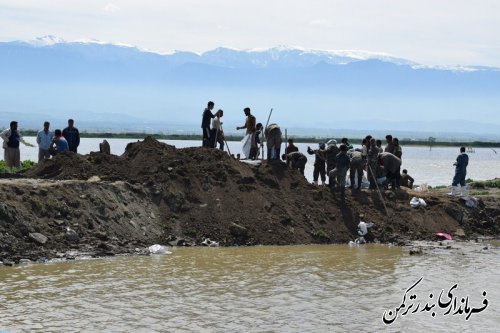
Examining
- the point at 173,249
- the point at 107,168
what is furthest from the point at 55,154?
the point at 173,249

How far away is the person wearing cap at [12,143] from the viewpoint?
77.0 ft

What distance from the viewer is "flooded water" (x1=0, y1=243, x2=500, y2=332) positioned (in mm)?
13047

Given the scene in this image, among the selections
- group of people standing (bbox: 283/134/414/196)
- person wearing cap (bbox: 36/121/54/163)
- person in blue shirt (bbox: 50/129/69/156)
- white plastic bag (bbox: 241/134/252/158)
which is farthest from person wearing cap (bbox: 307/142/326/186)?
person wearing cap (bbox: 36/121/54/163)

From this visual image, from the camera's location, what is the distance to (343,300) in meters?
14.9

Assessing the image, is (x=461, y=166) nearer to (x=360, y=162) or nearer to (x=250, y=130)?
(x=360, y=162)

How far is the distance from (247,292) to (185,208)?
22.0ft

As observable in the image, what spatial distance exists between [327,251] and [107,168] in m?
6.62

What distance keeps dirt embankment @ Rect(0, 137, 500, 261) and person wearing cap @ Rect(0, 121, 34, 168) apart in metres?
1.69

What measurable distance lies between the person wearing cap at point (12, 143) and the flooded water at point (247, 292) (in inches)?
271

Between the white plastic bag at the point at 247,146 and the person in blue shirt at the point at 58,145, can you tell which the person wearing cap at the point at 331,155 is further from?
the person in blue shirt at the point at 58,145

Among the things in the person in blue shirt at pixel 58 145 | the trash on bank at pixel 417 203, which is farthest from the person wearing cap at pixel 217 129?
the trash on bank at pixel 417 203

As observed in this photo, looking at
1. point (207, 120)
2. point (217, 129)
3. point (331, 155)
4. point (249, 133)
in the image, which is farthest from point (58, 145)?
point (331, 155)

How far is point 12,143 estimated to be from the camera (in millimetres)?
23734

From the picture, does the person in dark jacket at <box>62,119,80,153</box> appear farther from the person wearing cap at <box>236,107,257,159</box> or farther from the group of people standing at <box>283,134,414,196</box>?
the group of people standing at <box>283,134,414,196</box>
